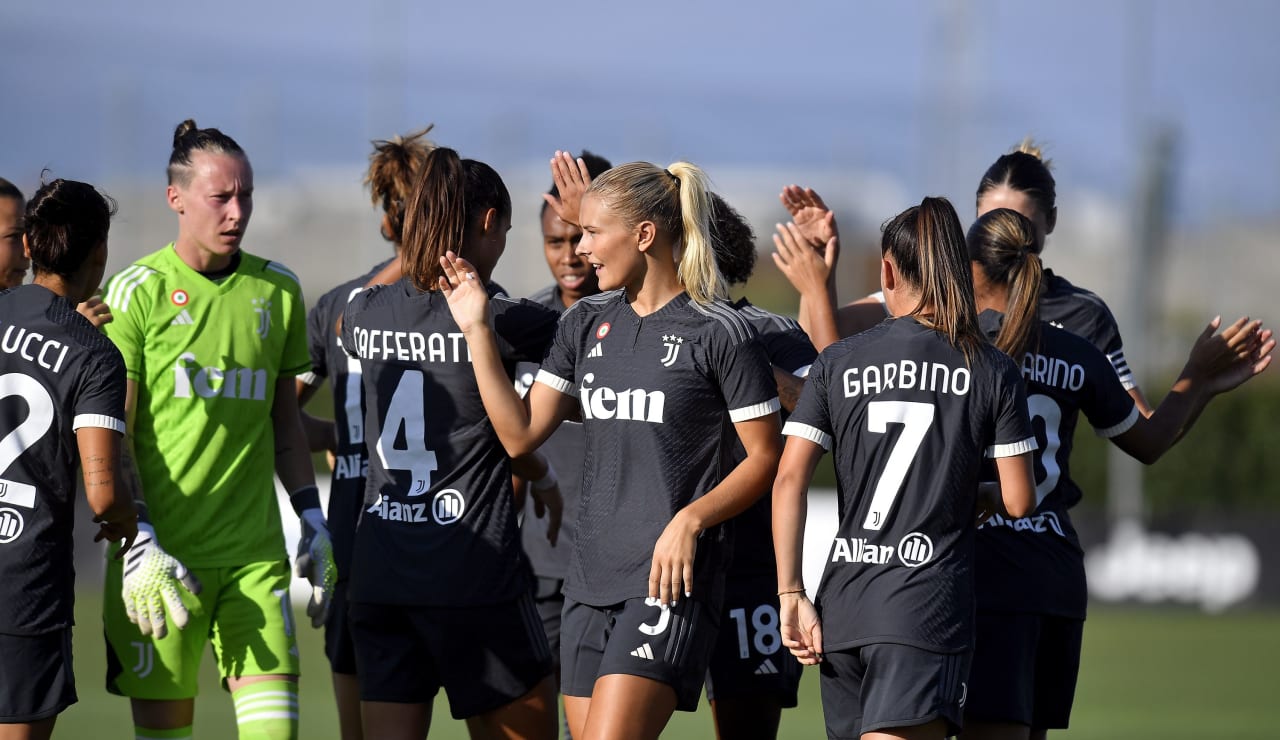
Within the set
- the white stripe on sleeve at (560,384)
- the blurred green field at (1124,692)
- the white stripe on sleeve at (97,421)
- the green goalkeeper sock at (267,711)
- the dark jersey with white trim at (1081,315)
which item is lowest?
the blurred green field at (1124,692)

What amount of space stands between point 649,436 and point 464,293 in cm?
80

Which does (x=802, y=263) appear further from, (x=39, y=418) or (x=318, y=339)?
(x=39, y=418)

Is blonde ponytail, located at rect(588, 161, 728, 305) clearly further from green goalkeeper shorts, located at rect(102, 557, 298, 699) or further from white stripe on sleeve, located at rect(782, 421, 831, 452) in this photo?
green goalkeeper shorts, located at rect(102, 557, 298, 699)

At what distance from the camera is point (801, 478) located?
14.7 ft

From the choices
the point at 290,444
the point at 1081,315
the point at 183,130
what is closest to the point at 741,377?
the point at 1081,315

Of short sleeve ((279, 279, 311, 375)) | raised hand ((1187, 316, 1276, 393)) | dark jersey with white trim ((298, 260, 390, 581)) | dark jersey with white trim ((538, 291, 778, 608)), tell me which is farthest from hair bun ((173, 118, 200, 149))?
raised hand ((1187, 316, 1276, 393))

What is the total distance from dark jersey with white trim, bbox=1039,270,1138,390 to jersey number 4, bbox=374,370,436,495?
99.8 inches

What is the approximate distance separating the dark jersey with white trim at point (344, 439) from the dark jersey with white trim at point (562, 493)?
77 centimetres

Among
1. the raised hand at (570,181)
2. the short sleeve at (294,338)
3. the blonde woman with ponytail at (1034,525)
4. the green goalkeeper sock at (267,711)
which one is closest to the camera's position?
the blonde woman with ponytail at (1034,525)

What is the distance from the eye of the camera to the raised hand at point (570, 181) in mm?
5402

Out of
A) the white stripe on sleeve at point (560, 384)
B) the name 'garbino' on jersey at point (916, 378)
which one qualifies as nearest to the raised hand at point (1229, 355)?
the name 'garbino' on jersey at point (916, 378)

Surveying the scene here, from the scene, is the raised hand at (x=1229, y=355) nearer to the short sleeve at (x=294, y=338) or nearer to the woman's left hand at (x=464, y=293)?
the woman's left hand at (x=464, y=293)

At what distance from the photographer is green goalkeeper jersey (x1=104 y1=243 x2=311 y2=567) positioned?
5.64 m

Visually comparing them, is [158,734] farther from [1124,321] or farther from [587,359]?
[1124,321]
